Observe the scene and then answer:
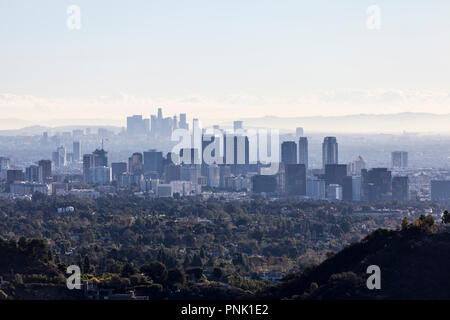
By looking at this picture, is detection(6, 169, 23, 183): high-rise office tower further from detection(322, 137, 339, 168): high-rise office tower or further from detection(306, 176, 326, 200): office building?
detection(322, 137, 339, 168): high-rise office tower

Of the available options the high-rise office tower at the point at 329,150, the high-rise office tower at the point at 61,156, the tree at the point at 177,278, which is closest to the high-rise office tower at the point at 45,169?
the high-rise office tower at the point at 61,156

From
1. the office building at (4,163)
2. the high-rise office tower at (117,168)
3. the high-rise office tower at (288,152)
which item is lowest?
the high-rise office tower at (117,168)

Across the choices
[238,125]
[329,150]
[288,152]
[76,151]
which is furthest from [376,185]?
[76,151]

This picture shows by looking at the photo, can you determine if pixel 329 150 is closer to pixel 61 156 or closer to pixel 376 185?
pixel 376 185

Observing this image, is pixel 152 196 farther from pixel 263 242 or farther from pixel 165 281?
pixel 165 281

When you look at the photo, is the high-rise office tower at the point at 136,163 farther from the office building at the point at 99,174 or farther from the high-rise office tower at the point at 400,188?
the high-rise office tower at the point at 400,188
